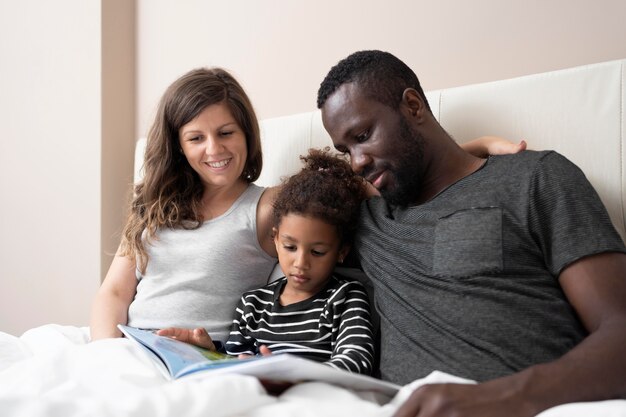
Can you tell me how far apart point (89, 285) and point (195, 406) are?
70.9 inches

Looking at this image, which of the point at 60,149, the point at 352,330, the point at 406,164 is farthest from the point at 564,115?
the point at 60,149

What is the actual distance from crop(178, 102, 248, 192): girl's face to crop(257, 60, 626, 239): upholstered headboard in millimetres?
529

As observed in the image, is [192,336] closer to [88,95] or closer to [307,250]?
[307,250]

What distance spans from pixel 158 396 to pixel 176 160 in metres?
0.98

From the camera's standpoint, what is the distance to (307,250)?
144cm

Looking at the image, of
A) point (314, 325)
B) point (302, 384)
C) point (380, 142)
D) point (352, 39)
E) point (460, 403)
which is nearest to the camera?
point (460, 403)

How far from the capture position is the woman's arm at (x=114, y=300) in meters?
1.67

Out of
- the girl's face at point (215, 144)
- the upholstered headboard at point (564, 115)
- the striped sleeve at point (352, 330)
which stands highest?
the upholstered headboard at point (564, 115)

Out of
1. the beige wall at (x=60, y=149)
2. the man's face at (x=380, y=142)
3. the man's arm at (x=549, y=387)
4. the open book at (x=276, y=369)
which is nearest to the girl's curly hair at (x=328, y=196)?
the man's face at (x=380, y=142)

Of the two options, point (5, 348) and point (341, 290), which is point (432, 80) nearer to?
point (341, 290)

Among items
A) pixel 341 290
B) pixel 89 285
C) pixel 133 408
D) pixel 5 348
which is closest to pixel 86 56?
pixel 89 285

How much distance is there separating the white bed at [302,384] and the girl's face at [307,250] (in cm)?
39

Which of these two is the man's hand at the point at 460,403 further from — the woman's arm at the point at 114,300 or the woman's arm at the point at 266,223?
the woman's arm at the point at 114,300

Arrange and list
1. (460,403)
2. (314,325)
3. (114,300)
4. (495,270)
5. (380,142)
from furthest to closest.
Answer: (114,300)
(314,325)
(380,142)
(495,270)
(460,403)
